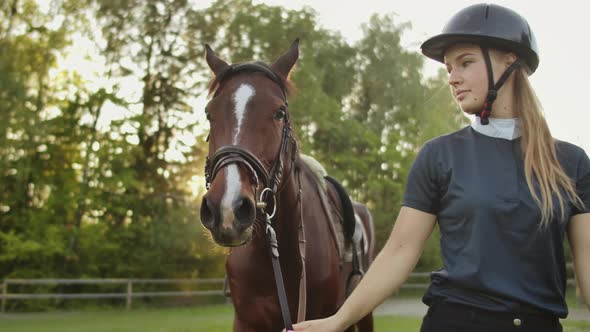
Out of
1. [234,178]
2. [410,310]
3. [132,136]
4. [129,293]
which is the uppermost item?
[132,136]

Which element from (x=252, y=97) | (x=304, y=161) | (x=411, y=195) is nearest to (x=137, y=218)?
(x=304, y=161)

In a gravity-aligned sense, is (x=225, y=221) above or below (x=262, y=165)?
below

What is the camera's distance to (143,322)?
13.9m

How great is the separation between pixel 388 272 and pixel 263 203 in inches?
44.7

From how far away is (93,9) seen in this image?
20.6 meters

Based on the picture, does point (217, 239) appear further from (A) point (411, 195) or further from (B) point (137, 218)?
(B) point (137, 218)

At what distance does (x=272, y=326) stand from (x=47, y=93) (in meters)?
17.3

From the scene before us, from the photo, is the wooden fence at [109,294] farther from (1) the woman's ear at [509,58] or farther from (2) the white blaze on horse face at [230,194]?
(1) the woman's ear at [509,58]

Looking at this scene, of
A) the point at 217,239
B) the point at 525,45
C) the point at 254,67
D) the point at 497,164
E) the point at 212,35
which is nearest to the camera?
the point at 497,164

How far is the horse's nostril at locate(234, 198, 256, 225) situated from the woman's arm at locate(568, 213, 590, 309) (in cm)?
135

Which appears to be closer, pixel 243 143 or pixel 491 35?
pixel 491 35

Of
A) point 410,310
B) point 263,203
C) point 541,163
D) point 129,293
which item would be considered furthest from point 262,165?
point 129,293

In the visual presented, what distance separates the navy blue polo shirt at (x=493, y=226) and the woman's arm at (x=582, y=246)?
31 mm

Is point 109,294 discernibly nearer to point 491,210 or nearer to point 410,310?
point 410,310
